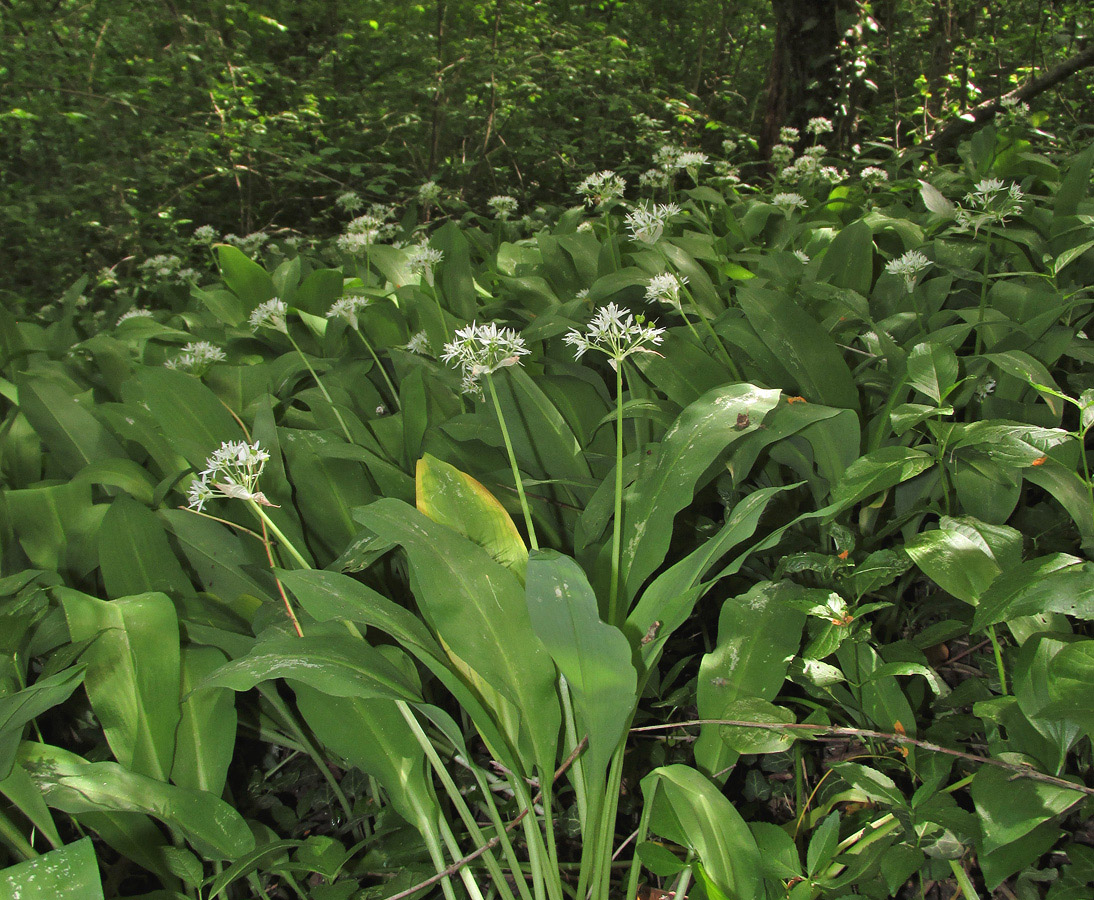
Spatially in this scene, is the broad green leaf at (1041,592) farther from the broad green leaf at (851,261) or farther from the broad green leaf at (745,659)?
the broad green leaf at (851,261)

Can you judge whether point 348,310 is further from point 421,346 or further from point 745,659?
point 745,659

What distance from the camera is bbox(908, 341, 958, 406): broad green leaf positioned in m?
0.99

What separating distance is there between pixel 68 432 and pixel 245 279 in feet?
3.88

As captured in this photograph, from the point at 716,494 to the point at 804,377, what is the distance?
0.26m

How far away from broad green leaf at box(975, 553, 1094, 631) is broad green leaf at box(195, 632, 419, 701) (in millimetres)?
638

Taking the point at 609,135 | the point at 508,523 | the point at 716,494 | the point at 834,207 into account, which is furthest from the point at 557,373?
the point at 609,135

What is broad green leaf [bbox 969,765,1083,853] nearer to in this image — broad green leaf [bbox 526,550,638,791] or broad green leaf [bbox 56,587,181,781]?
broad green leaf [bbox 526,550,638,791]

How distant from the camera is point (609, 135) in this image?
676 cm

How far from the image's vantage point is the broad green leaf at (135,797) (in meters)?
0.89

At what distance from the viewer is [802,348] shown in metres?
1.29

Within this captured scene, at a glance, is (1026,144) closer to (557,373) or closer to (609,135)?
(557,373)

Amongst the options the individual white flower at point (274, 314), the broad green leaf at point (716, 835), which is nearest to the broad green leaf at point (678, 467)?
the broad green leaf at point (716, 835)

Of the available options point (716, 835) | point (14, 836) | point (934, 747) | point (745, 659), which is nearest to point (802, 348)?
point (745, 659)

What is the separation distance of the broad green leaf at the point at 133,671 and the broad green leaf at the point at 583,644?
1.84 feet
